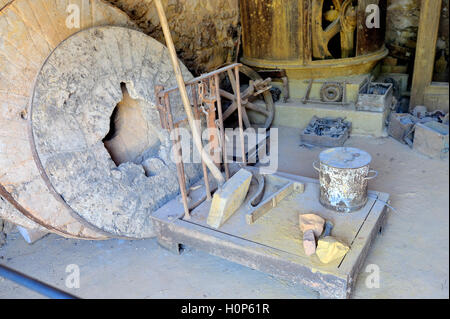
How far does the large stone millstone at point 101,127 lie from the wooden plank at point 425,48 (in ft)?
12.4

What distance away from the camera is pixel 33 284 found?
2977mm

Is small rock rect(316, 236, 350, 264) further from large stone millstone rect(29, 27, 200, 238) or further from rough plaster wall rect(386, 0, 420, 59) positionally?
rough plaster wall rect(386, 0, 420, 59)

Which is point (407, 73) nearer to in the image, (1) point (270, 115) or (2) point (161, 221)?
(1) point (270, 115)

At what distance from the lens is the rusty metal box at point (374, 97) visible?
511 cm

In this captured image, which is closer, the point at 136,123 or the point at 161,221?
the point at 161,221

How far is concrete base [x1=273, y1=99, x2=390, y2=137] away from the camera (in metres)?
5.18

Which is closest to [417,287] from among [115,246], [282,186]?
[282,186]

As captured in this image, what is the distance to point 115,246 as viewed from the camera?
3473 millimetres

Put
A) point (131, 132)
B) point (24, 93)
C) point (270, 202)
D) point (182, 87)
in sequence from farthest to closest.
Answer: point (131, 132), point (270, 202), point (182, 87), point (24, 93)

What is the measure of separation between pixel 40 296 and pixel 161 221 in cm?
109

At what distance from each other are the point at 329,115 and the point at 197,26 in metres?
2.26

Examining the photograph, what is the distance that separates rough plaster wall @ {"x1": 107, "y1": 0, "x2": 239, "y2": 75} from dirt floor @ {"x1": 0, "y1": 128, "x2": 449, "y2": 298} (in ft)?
8.44

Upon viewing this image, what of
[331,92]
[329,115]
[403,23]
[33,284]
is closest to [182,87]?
[33,284]

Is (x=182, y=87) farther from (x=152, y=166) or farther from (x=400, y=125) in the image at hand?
(x=400, y=125)
